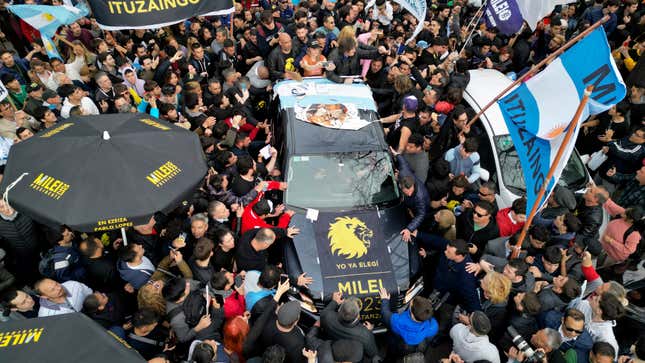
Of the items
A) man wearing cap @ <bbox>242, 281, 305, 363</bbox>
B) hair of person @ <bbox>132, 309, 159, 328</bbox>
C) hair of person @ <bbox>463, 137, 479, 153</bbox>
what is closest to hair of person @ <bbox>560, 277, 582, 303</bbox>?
hair of person @ <bbox>463, 137, 479, 153</bbox>

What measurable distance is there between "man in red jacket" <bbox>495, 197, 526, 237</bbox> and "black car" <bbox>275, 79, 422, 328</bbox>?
47.4 inches

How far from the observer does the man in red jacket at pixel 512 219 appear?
4.87 metres

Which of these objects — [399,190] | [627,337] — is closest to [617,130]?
[627,337]

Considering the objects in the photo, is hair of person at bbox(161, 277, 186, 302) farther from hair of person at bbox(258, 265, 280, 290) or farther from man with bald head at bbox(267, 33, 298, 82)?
man with bald head at bbox(267, 33, 298, 82)

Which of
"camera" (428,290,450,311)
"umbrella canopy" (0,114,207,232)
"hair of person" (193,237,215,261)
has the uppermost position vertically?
"umbrella canopy" (0,114,207,232)

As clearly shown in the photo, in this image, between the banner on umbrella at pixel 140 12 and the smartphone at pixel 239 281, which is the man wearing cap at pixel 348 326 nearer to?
the smartphone at pixel 239 281

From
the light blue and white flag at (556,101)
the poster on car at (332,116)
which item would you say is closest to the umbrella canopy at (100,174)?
the poster on car at (332,116)

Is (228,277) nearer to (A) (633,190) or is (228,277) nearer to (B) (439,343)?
(B) (439,343)

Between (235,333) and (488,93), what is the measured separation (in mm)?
5792

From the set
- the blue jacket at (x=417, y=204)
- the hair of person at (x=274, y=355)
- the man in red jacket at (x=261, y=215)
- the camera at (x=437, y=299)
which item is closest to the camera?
the hair of person at (x=274, y=355)

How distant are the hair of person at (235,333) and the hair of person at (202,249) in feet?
2.51

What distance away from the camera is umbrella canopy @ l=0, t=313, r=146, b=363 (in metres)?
2.28

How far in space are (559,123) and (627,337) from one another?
293 cm

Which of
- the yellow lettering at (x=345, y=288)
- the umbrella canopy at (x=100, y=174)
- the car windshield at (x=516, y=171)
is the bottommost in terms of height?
the yellow lettering at (x=345, y=288)
